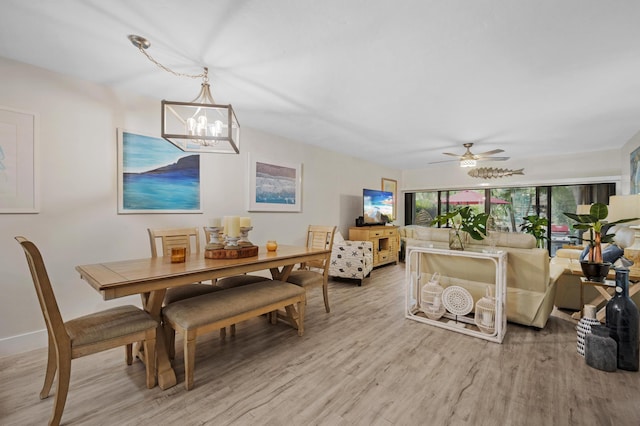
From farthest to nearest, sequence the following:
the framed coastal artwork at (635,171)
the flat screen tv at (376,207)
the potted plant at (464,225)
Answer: the flat screen tv at (376,207) < the framed coastal artwork at (635,171) < the potted plant at (464,225)

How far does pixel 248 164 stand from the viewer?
3855 millimetres

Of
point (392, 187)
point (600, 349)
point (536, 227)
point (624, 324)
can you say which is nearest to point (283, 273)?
point (600, 349)

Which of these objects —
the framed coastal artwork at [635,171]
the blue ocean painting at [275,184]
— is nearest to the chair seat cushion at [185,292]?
the blue ocean painting at [275,184]

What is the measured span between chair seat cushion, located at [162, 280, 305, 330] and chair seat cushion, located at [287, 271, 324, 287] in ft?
1.29

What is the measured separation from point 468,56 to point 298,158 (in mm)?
2961

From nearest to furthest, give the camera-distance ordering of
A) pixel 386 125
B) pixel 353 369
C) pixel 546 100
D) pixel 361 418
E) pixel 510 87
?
pixel 361 418, pixel 353 369, pixel 510 87, pixel 546 100, pixel 386 125

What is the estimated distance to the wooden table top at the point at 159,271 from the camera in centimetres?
157

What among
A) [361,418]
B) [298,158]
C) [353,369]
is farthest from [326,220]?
[361,418]

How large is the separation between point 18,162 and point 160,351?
6.47 ft

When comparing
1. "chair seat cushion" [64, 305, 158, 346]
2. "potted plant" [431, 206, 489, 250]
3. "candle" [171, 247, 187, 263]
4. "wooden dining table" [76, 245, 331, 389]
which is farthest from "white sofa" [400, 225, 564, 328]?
"chair seat cushion" [64, 305, 158, 346]

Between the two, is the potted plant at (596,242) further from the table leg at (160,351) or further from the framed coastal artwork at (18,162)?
the framed coastal artwork at (18,162)

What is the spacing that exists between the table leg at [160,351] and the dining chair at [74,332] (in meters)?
0.06

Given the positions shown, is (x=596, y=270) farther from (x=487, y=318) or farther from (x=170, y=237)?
(x=170, y=237)

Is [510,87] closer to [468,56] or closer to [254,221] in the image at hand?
[468,56]
